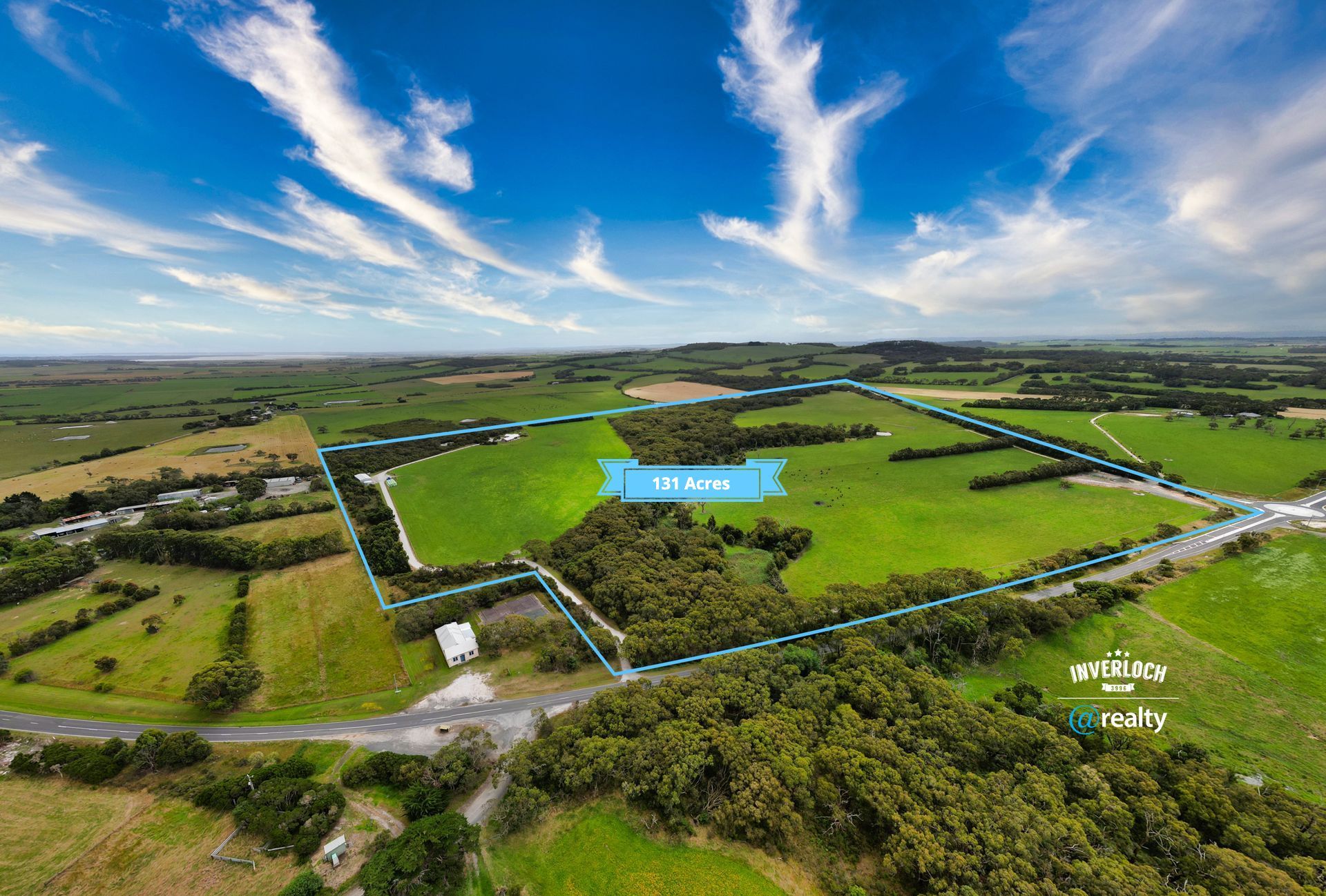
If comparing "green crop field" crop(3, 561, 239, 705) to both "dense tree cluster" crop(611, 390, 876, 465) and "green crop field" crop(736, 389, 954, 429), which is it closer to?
"dense tree cluster" crop(611, 390, 876, 465)

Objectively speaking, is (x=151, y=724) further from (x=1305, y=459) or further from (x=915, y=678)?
(x=1305, y=459)

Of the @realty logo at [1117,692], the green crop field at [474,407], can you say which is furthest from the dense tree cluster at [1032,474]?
the green crop field at [474,407]

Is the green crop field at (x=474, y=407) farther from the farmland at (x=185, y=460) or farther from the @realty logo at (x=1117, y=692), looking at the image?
the @realty logo at (x=1117, y=692)

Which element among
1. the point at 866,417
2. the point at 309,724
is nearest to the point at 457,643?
the point at 309,724

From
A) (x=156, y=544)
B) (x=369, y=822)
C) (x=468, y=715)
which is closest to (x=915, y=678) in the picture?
(x=468, y=715)

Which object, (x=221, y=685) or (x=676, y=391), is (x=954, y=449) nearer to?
(x=676, y=391)

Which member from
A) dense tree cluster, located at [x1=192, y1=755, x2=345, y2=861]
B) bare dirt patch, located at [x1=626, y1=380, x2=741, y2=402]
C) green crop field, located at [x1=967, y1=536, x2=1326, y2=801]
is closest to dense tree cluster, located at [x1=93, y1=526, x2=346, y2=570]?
dense tree cluster, located at [x1=192, y1=755, x2=345, y2=861]
